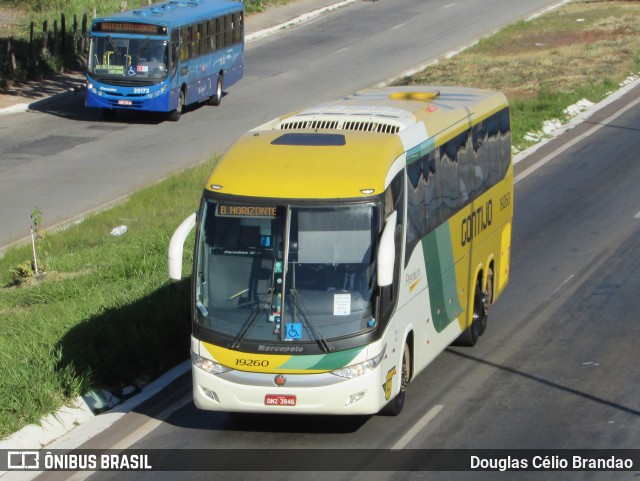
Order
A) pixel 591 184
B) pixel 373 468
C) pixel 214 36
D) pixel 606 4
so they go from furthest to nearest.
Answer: pixel 606 4 < pixel 214 36 < pixel 591 184 < pixel 373 468

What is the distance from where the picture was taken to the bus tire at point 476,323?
1567 centimetres

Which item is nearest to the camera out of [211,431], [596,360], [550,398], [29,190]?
[211,431]

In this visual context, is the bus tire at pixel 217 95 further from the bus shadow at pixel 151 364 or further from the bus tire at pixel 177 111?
the bus shadow at pixel 151 364

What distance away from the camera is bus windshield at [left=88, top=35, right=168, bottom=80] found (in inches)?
1416

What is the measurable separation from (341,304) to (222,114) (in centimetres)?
2681

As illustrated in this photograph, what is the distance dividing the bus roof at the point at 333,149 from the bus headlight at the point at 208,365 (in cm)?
163

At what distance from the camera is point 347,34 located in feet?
174

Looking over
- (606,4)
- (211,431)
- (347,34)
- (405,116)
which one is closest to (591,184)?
(405,116)

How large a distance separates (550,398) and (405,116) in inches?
136

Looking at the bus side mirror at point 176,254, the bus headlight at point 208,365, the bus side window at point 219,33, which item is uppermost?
the bus side mirror at point 176,254

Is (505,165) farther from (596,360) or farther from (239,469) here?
(239,469)

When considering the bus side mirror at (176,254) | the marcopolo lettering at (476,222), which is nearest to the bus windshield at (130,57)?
the marcopolo lettering at (476,222)

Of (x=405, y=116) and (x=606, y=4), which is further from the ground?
(x=405, y=116)

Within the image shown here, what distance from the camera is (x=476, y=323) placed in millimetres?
15953
